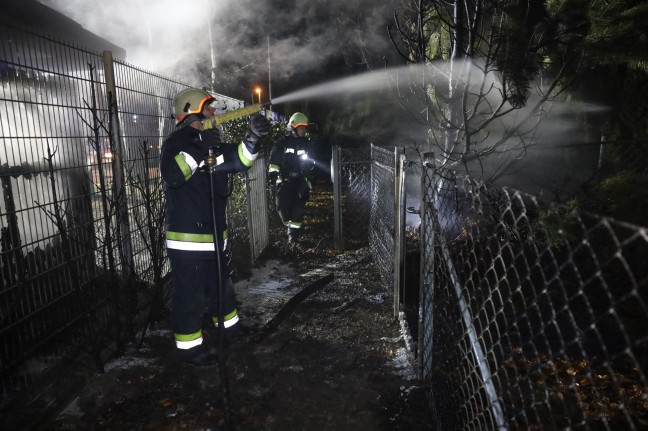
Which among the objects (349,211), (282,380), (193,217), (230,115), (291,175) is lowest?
(282,380)

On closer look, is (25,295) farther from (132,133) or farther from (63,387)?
(132,133)

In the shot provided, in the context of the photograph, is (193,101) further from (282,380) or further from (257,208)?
(257,208)

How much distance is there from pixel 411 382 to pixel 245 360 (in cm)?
158

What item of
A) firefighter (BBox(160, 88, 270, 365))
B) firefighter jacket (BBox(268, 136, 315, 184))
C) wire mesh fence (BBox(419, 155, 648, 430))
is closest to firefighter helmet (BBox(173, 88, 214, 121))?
firefighter (BBox(160, 88, 270, 365))

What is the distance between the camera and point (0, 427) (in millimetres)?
2893

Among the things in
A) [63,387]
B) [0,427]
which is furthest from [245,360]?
[0,427]

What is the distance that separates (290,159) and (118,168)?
156 inches

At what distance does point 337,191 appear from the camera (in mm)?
7566

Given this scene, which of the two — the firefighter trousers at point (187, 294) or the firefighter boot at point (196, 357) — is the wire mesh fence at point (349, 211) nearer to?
the firefighter trousers at point (187, 294)

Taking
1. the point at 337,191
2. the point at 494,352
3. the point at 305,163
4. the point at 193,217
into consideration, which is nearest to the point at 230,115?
the point at 193,217

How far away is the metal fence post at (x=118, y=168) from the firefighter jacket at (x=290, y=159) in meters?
3.72

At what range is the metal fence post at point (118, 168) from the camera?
407 cm

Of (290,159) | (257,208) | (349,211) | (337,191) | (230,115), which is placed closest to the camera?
(230,115)

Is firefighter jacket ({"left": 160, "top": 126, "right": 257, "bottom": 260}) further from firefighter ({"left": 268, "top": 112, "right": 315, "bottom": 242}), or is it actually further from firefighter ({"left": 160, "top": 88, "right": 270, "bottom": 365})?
firefighter ({"left": 268, "top": 112, "right": 315, "bottom": 242})
